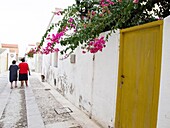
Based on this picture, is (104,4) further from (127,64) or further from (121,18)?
(127,64)

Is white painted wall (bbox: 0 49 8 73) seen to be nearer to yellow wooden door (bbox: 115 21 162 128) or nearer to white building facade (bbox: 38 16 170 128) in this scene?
white building facade (bbox: 38 16 170 128)

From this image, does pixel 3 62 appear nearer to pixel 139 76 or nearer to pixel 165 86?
pixel 139 76

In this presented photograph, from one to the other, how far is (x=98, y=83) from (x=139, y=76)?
136cm

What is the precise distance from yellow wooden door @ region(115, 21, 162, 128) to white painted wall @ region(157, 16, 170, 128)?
89 mm

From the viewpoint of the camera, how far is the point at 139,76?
8.42 ft

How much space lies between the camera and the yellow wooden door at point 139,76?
7.39 ft

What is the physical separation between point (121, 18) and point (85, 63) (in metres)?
1.96

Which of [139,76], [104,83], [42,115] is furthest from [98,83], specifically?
[42,115]

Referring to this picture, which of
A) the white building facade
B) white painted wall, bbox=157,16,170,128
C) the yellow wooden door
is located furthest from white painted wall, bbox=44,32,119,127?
white painted wall, bbox=157,16,170,128

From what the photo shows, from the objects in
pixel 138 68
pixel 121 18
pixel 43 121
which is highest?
pixel 121 18

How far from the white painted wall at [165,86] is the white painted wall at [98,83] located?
109cm

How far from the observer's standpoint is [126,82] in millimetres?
2887

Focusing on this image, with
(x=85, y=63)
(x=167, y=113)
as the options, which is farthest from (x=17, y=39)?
(x=167, y=113)

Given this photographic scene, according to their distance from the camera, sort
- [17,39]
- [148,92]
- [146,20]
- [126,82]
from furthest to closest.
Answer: [17,39] < [146,20] < [126,82] < [148,92]
